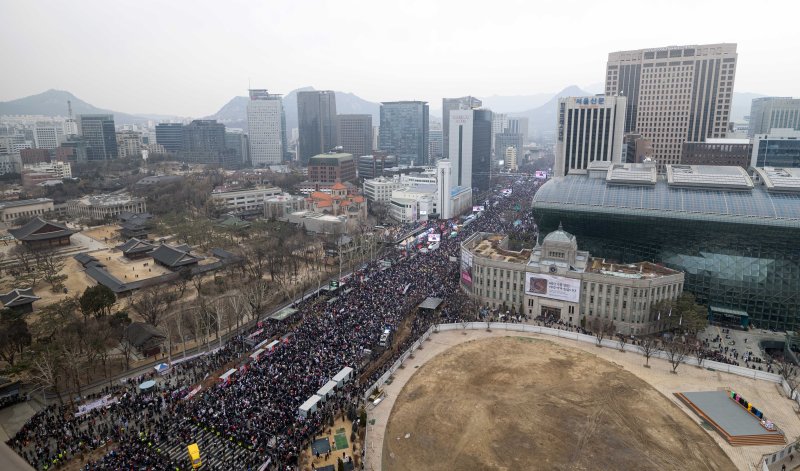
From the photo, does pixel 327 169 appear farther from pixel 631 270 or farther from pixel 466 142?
pixel 631 270

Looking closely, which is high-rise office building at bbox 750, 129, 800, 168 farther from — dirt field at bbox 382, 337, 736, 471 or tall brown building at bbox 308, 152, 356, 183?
tall brown building at bbox 308, 152, 356, 183

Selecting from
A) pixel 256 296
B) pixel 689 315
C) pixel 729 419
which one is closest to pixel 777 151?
pixel 689 315

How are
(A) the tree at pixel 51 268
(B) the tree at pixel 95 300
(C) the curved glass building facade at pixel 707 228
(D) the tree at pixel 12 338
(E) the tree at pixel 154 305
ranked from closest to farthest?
(D) the tree at pixel 12 338
(B) the tree at pixel 95 300
(E) the tree at pixel 154 305
(C) the curved glass building facade at pixel 707 228
(A) the tree at pixel 51 268

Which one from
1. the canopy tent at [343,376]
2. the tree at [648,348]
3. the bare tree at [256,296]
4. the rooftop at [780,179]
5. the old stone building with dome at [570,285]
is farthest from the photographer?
the rooftop at [780,179]

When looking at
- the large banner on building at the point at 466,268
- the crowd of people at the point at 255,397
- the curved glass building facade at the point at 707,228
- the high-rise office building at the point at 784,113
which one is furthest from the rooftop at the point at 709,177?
the high-rise office building at the point at 784,113

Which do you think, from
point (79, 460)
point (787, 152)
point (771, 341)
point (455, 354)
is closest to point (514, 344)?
point (455, 354)

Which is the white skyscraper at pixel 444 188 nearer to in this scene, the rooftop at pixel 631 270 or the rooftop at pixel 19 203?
the rooftop at pixel 631 270
